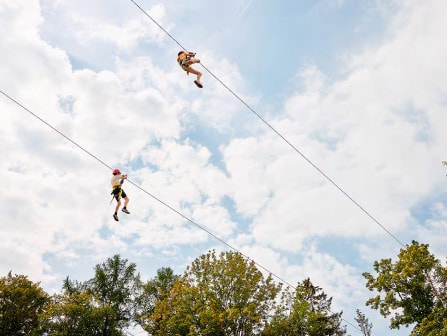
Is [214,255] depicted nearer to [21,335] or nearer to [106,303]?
[106,303]

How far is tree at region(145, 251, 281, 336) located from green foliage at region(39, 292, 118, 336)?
1021cm

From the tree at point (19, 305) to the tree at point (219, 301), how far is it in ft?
49.9

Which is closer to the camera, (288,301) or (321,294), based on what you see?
(288,301)

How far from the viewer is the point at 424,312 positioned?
27594 mm

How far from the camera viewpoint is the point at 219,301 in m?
27.8

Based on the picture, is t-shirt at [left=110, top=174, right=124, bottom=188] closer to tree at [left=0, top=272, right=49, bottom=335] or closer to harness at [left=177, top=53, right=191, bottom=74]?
harness at [left=177, top=53, right=191, bottom=74]

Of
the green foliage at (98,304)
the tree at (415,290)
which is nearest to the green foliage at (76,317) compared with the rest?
the green foliage at (98,304)

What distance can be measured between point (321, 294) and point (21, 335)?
33.3 meters

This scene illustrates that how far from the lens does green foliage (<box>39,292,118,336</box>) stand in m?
35.4

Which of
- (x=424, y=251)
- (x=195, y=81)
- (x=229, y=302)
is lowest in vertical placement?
(x=229, y=302)

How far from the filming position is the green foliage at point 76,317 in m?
35.4

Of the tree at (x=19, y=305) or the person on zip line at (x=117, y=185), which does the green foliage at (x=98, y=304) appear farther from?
the person on zip line at (x=117, y=185)

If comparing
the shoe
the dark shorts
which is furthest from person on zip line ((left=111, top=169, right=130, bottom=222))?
the shoe

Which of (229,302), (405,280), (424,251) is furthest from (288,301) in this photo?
(424,251)
